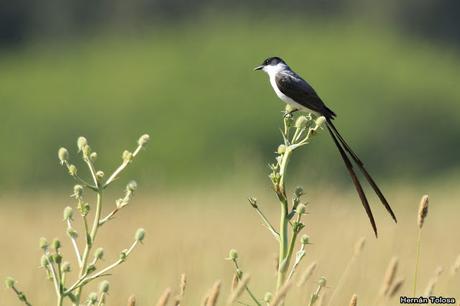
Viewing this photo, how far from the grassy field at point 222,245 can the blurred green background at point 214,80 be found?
7533 mm

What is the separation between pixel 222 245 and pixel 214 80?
1804cm

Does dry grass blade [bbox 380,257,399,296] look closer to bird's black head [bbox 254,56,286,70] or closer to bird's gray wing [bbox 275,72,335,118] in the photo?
bird's gray wing [bbox 275,72,335,118]

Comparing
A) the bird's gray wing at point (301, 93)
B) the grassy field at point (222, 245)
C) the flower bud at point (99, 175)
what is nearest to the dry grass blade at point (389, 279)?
the grassy field at point (222, 245)

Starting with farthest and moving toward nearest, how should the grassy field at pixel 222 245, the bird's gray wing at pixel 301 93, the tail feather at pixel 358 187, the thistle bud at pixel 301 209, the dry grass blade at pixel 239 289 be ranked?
1. the grassy field at pixel 222 245
2. the bird's gray wing at pixel 301 93
3. the tail feather at pixel 358 187
4. the thistle bud at pixel 301 209
5. the dry grass blade at pixel 239 289

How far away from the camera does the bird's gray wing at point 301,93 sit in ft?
10.2

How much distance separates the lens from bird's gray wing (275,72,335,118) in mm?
3107

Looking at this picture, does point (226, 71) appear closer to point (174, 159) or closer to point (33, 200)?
point (174, 159)

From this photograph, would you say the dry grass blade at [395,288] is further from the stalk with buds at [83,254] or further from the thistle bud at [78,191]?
the thistle bud at [78,191]

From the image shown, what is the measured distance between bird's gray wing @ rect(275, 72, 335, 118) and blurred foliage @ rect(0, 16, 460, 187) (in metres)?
12.5

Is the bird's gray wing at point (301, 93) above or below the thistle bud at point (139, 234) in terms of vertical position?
above

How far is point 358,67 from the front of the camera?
23016 millimetres

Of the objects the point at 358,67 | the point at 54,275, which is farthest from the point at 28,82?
the point at 54,275

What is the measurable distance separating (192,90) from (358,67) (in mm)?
4344

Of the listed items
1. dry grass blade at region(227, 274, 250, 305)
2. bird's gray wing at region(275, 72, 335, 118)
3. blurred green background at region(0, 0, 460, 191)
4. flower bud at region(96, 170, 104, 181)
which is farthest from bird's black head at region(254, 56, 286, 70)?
blurred green background at region(0, 0, 460, 191)
